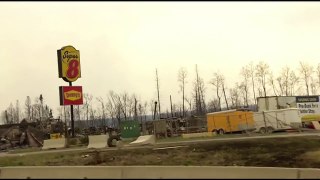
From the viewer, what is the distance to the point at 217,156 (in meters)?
23.8

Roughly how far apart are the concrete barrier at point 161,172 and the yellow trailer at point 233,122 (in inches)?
1517

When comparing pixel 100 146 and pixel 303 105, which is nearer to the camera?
pixel 100 146

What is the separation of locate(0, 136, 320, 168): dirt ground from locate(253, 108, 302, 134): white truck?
18.9m

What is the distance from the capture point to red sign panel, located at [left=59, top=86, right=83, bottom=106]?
40406mm

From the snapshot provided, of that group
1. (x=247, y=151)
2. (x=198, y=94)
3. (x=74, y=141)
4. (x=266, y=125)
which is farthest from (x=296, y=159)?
(x=198, y=94)

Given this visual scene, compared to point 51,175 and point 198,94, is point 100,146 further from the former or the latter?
point 198,94

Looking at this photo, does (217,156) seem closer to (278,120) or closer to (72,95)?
(72,95)

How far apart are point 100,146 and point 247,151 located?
460 inches

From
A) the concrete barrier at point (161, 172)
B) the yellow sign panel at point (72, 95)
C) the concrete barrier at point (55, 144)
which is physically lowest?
the concrete barrier at point (161, 172)

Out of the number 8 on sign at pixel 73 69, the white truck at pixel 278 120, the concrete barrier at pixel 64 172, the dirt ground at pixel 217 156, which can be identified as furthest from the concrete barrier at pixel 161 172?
the white truck at pixel 278 120

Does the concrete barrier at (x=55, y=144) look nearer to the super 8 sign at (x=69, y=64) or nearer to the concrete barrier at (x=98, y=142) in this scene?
the concrete barrier at (x=98, y=142)

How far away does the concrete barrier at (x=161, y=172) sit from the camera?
384 inches

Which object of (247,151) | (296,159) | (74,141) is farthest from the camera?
(74,141)

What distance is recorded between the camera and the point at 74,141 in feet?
128
